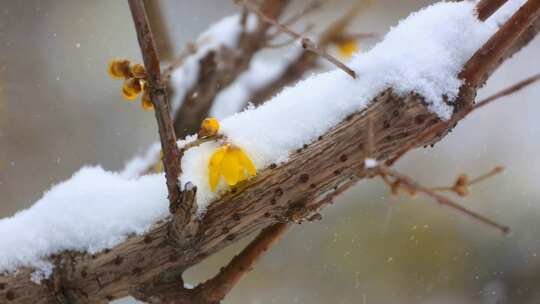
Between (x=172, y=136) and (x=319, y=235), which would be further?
(x=319, y=235)

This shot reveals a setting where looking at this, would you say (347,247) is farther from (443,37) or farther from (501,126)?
(443,37)

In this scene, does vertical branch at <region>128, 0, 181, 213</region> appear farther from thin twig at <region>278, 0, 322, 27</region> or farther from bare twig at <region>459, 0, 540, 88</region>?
thin twig at <region>278, 0, 322, 27</region>

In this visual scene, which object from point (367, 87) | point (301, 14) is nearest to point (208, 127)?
point (367, 87)

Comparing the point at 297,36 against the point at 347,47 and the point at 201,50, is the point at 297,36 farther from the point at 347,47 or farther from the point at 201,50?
the point at 201,50

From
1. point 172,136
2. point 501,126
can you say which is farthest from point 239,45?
point 501,126

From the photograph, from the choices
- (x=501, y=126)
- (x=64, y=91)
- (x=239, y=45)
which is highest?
(x=64, y=91)

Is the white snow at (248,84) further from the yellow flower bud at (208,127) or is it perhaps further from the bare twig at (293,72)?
the yellow flower bud at (208,127)
